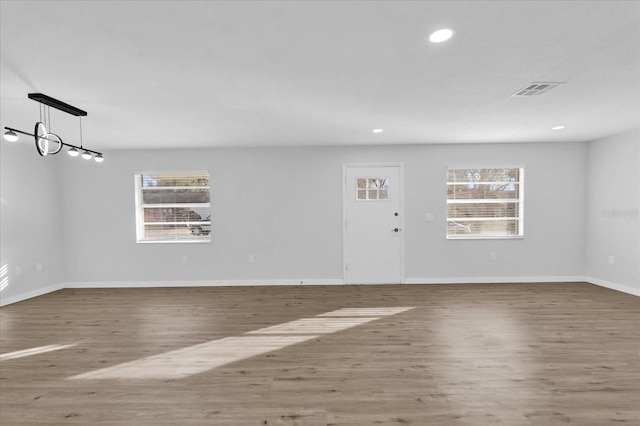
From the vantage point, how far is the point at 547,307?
12.9 ft

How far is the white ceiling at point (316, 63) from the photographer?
5.65 feet

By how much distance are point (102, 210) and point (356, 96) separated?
500 cm

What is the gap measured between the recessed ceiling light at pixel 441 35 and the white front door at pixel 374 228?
336cm

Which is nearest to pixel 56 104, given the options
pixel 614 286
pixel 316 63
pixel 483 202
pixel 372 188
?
pixel 316 63

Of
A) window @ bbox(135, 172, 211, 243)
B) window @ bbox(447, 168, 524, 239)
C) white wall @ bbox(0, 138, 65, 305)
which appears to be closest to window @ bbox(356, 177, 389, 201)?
window @ bbox(447, 168, 524, 239)

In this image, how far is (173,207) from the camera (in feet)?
18.1

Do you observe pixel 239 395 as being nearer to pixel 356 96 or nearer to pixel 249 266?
pixel 356 96

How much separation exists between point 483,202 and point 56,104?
607cm

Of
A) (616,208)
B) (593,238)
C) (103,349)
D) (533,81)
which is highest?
(533,81)

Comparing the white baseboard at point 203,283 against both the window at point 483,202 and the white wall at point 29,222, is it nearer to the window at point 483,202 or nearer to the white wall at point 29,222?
the white wall at point 29,222

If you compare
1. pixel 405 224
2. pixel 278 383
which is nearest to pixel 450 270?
pixel 405 224

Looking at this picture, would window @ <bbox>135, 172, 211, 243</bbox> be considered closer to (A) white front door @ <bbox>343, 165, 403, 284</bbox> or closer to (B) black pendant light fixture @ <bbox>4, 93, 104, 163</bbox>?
(B) black pendant light fixture @ <bbox>4, 93, 104, 163</bbox>

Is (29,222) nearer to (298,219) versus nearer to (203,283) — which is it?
(203,283)

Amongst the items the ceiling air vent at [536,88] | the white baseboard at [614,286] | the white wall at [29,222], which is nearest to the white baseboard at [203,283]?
the white wall at [29,222]
